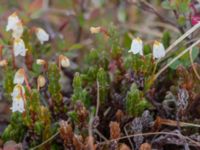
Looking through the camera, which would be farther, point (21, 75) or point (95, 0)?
point (95, 0)

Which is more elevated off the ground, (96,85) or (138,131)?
(96,85)

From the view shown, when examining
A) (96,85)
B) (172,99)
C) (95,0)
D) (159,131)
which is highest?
(95,0)

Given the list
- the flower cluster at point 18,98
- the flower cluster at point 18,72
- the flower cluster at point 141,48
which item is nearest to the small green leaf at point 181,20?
the flower cluster at point 141,48

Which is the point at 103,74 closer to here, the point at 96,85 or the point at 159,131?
the point at 96,85

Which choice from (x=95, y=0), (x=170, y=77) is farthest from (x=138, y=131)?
(x=95, y=0)

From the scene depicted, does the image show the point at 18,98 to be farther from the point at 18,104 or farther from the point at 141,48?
the point at 141,48

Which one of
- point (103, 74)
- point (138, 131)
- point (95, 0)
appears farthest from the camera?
point (95, 0)

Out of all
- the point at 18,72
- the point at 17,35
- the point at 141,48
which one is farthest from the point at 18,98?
the point at 141,48

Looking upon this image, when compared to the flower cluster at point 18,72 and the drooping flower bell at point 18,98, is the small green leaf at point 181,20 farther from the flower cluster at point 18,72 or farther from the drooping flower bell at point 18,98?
the drooping flower bell at point 18,98

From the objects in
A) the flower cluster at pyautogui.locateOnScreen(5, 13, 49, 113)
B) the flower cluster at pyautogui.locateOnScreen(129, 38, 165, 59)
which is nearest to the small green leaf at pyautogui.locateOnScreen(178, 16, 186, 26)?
the flower cluster at pyautogui.locateOnScreen(129, 38, 165, 59)

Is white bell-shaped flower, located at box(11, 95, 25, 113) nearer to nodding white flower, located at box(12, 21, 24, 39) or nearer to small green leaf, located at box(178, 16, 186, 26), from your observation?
nodding white flower, located at box(12, 21, 24, 39)

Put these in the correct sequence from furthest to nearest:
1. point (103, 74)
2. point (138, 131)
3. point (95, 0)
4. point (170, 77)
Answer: point (95, 0), point (170, 77), point (103, 74), point (138, 131)
